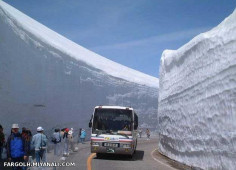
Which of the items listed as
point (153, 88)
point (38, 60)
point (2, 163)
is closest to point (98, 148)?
point (2, 163)

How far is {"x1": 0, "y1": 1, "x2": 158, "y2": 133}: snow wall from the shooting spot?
1923 centimetres

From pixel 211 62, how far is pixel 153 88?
31.7 metres

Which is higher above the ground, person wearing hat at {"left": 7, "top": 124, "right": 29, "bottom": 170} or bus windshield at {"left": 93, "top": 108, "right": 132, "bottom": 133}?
bus windshield at {"left": 93, "top": 108, "right": 132, "bottom": 133}

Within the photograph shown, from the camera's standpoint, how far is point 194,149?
10.9m

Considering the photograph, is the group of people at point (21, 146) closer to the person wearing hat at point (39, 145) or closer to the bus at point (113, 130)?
the person wearing hat at point (39, 145)

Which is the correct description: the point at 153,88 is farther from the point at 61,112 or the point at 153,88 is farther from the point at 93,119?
the point at 93,119

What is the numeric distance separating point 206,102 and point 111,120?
4827 mm

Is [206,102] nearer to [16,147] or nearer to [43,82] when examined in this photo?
[16,147]

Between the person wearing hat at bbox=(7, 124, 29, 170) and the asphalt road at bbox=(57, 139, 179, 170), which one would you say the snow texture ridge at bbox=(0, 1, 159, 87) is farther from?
the person wearing hat at bbox=(7, 124, 29, 170)

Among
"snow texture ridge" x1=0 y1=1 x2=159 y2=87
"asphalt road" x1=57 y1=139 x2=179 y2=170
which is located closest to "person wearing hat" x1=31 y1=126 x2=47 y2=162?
"asphalt road" x1=57 y1=139 x2=179 y2=170

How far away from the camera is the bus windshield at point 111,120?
13.5 metres

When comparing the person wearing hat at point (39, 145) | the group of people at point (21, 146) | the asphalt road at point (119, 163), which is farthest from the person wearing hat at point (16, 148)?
the asphalt road at point (119, 163)

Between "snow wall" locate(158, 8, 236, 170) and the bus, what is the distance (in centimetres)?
207

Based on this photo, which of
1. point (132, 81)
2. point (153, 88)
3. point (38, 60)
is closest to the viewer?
point (38, 60)
